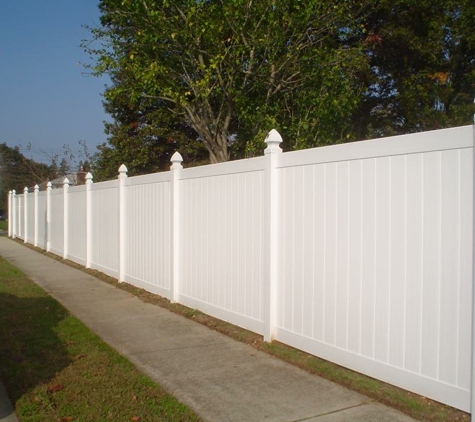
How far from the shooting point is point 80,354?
5828mm

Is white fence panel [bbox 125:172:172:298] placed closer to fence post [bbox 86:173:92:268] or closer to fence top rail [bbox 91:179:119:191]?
fence top rail [bbox 91:179:119:191]

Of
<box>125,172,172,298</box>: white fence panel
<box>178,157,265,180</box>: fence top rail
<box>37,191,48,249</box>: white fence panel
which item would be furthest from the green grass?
<box>37,191,48,249</box>: white fence panel

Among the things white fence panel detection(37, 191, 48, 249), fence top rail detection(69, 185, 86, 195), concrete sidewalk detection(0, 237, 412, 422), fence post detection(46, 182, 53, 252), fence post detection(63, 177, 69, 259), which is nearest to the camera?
concrete sidewalk detection(0, 237, 412, 422)

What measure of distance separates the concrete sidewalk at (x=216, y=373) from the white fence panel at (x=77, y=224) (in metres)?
5.18

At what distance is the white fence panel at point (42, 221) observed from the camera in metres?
18.8

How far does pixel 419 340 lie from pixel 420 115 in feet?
33.9

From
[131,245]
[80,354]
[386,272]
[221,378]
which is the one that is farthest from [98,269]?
[386,272]

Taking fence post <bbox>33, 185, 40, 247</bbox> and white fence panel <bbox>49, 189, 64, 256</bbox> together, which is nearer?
white fence panel <bbox>49, 189, 64, 256</bbox>

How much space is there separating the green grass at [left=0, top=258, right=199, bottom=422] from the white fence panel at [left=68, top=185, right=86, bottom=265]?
6.02 meters

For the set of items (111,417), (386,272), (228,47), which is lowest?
(111,417)

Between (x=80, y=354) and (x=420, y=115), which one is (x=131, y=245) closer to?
(x=80, y=354)

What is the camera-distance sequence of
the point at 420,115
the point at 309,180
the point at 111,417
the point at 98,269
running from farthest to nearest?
the point at 420,115
the point at 98,269
the point at 309,180
the point at 111,417

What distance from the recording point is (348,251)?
4.98m

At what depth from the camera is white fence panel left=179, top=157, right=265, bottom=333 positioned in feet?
20.9
